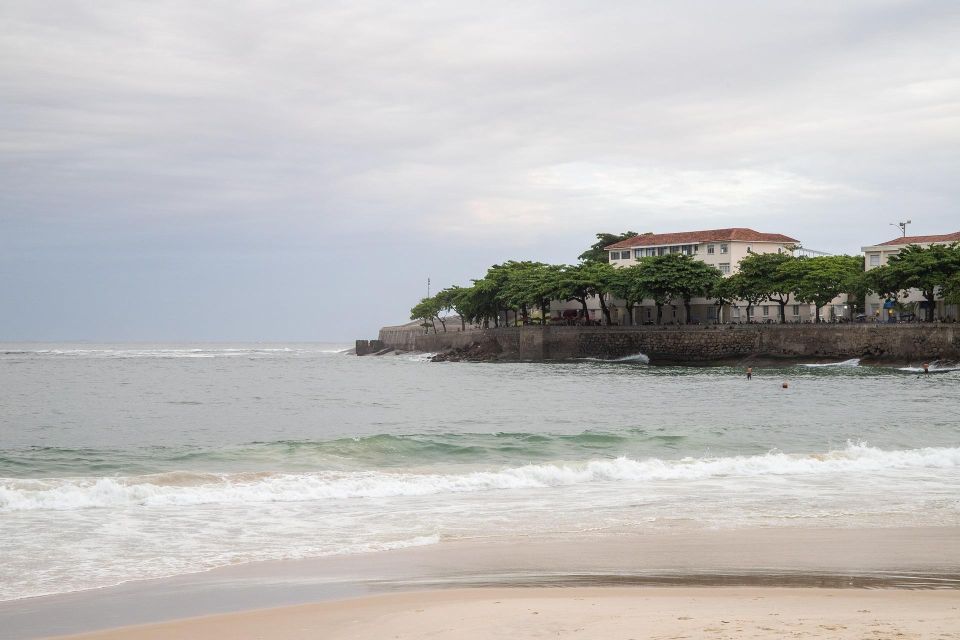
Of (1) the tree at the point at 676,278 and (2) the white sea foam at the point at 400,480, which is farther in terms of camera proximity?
(1) the tree at the point at 676,278

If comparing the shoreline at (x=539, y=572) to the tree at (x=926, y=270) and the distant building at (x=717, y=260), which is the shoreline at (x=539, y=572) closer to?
the tree at (x=926, y=270)

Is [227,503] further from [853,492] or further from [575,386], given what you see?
[575,386]

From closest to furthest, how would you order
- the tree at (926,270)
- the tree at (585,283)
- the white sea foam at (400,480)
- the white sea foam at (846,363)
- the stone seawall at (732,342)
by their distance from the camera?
1. the white sea foam at (400,480)
2. the stone seawall at (732,342)
3. the white sea foam at (846,363)
4. the tree at (926,270)
5. the tree at (585,283)

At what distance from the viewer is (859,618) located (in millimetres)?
7812

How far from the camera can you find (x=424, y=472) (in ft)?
61.8

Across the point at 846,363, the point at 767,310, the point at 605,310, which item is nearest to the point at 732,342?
the point at 846,363

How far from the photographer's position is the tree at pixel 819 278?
7706 centimetres

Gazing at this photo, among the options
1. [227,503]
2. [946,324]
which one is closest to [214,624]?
[227,503]

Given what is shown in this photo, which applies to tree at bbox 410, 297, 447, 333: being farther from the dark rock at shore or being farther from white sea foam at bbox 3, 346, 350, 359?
the dark rock at shore

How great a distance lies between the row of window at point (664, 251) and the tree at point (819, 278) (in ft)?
44.1

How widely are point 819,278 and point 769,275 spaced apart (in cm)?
432

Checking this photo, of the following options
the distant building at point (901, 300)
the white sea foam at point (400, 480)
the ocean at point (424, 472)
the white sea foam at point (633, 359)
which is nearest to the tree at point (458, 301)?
the white sea foam at point (633, 359)

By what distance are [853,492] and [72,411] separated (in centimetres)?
2839

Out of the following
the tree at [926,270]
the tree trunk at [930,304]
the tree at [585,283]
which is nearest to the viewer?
the tree at [926,270]
